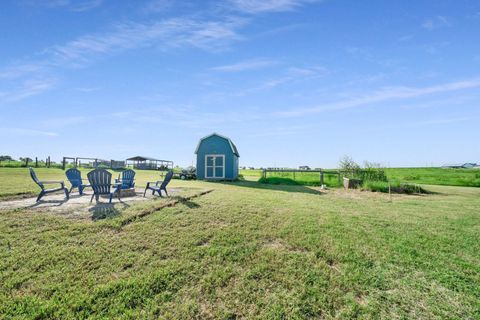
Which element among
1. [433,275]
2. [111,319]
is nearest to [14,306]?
[111,319]

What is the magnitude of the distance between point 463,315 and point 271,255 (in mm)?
2356

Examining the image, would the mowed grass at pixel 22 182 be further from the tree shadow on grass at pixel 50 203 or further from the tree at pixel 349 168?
the tree at pixel 349 168

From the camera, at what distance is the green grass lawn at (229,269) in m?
2.61

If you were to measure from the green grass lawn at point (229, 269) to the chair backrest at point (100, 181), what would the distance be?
135 centimetres

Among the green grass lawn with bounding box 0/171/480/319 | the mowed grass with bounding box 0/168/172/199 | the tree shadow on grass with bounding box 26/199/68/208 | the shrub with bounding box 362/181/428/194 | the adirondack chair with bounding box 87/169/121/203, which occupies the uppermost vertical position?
the adirondack chair with bounding box 87/169/121/203

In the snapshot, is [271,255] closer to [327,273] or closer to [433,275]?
[327,273]

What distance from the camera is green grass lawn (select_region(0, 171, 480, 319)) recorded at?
8.55 feet

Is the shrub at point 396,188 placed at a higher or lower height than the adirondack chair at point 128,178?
lower

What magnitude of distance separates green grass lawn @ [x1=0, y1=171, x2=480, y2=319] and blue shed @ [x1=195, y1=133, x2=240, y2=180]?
13363 mm

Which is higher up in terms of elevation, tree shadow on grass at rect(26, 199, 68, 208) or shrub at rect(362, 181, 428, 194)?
tree shadow on grass at rect(26, 199, 68, 208)

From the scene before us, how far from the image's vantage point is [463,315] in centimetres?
256

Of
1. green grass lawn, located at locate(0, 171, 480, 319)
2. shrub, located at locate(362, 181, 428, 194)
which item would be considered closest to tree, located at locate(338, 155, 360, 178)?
shrub, located at locate(362, 181, 428, 194)

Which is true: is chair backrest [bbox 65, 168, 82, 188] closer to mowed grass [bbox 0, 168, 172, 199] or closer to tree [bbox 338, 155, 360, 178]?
mowed grass [bbox 0, 168, 172, 199]

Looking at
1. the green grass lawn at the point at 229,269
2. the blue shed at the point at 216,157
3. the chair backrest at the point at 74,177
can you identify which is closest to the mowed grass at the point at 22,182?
the chair backrest at the point at 74,177
